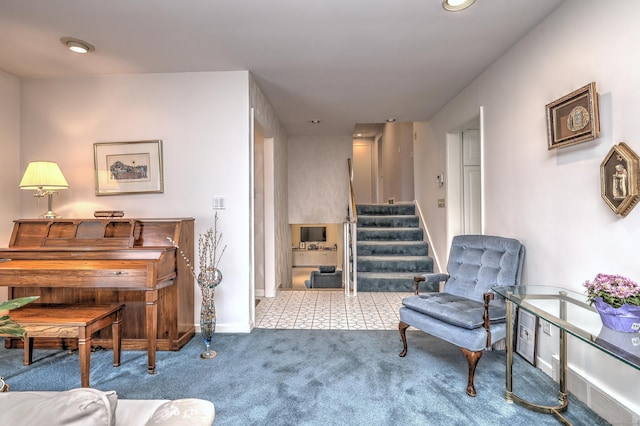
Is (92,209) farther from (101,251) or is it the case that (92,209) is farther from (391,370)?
(391,370)

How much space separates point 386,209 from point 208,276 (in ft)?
13.7

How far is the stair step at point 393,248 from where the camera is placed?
5.07m

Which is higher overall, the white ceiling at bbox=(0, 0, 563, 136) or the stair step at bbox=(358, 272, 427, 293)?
the white ceiling at bbox=(0, 0, 563, 136)

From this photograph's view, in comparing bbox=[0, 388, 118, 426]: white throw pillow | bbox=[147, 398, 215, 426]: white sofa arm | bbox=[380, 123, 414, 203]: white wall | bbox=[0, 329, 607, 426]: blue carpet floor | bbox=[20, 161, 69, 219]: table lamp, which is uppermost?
bbox=[380, 123, 414, 203]: white wall

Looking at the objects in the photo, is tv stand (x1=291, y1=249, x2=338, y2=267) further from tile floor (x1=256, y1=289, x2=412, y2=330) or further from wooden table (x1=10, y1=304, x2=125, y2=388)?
wooden table (x1=10, y1=304, x2=125, y2=388)

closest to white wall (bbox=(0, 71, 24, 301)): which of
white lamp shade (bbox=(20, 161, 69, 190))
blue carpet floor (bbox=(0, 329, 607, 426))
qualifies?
white lamp shade (bbox=(20, 161, 69, 190))

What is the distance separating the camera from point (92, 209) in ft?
10.2

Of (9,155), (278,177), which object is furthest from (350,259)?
(9,155)

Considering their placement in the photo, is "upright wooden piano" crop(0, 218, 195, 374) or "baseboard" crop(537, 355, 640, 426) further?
"upright wooden piano" crop(0, 218, 195, 374)

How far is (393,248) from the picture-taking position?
5.12 meters

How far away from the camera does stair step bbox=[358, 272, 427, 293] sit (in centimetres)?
448

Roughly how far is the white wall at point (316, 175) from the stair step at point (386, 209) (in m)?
0.57

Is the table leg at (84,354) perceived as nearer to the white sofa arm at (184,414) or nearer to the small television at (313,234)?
the white sofa arm at (184,414)

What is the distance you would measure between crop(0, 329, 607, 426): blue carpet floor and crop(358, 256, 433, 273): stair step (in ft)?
6.42
